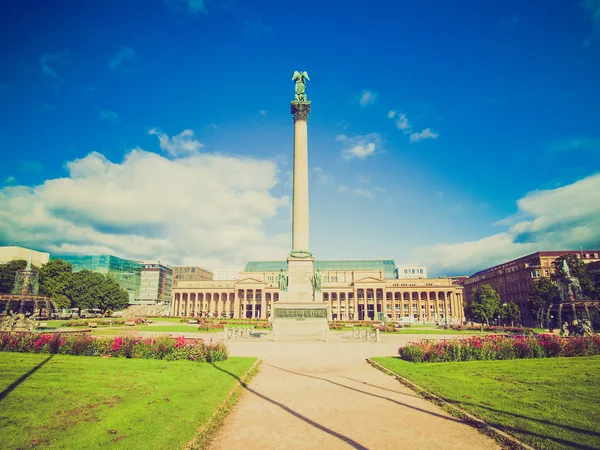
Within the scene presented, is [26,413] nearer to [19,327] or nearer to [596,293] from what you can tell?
[19,327]

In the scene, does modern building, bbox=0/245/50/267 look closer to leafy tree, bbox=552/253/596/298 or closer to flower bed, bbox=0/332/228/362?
flower bed, bbox=0/332/228/362

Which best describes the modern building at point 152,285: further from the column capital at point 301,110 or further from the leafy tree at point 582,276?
the leafy tree at point 582,276

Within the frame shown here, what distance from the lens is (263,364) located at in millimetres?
20938

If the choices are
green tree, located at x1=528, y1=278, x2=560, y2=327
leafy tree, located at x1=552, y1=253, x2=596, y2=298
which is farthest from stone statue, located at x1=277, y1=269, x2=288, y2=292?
green tree, located at x1=528, y1=278, x2=560, y2=327

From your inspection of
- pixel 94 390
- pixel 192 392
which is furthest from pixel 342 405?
pixel 94 390

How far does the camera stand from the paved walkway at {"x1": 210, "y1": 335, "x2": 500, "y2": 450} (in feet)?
28.7

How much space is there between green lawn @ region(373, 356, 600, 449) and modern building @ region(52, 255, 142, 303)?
158 meters

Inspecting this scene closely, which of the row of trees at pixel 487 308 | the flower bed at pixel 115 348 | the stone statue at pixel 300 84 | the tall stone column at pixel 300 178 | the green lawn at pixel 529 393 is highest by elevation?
the stone statue at pixel 300 84

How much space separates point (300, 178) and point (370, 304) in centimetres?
10668

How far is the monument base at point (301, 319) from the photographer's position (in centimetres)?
3864

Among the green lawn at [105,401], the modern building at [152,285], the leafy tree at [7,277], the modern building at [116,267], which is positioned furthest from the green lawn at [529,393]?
the modern building at [152,285]

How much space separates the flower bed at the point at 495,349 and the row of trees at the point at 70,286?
80473 mm

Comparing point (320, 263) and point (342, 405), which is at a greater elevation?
point (320, 263)

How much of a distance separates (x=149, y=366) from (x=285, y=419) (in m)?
9.62
